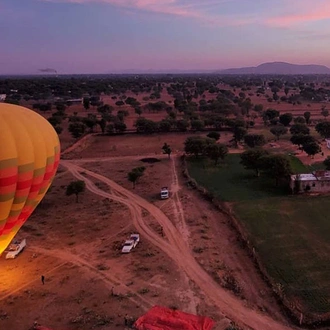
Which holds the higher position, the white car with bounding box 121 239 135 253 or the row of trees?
the row of trees

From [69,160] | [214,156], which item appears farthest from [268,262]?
[69,160]

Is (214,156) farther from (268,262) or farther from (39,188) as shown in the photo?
(39,188)

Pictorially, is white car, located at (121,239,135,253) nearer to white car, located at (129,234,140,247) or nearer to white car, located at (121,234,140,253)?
white car, located at (121,234,140,253)

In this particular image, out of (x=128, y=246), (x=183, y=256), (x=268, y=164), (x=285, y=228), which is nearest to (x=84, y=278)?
(x=128, y=246)

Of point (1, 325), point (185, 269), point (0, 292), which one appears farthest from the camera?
point (185, 269)

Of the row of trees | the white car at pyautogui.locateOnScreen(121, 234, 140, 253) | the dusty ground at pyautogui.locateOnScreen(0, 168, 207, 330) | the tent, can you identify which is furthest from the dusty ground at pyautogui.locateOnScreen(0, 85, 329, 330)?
the row of trees

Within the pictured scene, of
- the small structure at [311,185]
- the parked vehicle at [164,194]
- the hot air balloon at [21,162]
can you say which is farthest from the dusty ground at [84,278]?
the small structure at [311,185]

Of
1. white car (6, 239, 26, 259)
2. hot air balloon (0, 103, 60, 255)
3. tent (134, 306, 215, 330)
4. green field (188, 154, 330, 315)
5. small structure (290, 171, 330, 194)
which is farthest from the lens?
small structure (290, 171, 330, 194)
